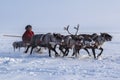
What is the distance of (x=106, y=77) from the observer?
324 inches

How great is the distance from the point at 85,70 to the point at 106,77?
4.33 ft

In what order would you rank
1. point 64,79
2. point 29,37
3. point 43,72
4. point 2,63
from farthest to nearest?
point 29,37, point 2,63, point 43,72, point 64,79

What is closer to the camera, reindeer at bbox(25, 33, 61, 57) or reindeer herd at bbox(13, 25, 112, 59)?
reindeer herd at bbox(13, 25, 112, 59)

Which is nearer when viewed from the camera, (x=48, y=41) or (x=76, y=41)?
(x=76, y=41)

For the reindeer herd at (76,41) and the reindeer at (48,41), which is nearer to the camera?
the reindeer herd at (76,41)

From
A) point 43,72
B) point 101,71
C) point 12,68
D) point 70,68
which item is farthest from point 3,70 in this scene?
point 101,71

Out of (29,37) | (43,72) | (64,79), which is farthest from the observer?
(29,37)

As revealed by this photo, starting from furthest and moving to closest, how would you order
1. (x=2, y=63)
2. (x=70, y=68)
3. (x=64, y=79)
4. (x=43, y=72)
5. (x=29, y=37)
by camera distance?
(x=29, y=37), (x=2, y=63), (x=70, y=68), (x=43, y=72), (x=64, y=79)

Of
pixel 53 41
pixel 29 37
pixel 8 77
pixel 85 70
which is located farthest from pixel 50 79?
pixel 29 37

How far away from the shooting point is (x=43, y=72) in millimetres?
9117

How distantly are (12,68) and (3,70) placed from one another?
0.43 metres

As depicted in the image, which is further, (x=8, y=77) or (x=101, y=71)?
(x=101, y=71)

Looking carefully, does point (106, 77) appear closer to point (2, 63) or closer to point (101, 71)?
point (101, 71)

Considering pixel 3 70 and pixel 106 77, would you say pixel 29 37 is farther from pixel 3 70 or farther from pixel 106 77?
pixel 106 77
